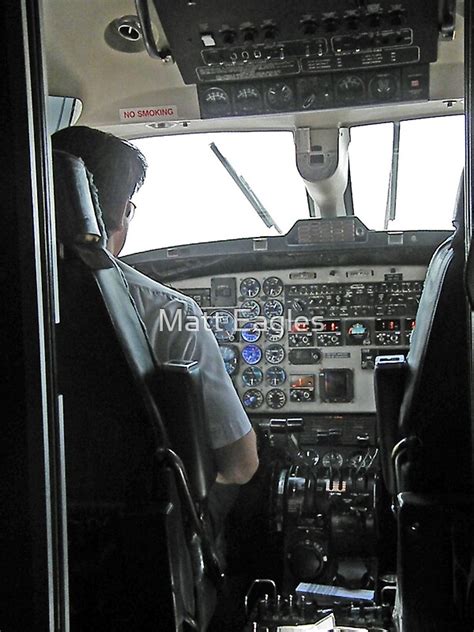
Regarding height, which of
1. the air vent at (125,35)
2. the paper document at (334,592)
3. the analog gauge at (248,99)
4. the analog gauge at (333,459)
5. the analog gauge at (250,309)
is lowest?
the paper document at (334,592)

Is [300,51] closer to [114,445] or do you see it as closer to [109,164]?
[109,164]

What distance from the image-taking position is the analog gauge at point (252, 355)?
354cm

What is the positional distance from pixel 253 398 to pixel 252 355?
0.20 meters

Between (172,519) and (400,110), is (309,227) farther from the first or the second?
(172,519)

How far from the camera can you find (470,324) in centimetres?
122

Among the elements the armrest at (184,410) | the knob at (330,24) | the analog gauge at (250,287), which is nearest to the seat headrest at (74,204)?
the armrest at (184,410)

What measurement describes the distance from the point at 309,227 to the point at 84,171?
177cm

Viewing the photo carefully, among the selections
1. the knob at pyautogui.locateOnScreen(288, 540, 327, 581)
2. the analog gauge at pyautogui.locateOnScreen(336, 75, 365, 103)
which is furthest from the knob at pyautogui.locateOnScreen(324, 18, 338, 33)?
the knob at pyautogui.locateOnScreen(288, 540, 327, 581)

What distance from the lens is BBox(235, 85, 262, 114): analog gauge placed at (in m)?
1.87

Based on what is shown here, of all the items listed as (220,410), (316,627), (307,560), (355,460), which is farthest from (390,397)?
(355,460)

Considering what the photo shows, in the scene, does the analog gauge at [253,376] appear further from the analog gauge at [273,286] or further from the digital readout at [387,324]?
the digital readout at [387,324]

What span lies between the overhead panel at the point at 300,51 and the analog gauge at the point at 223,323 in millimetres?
1648

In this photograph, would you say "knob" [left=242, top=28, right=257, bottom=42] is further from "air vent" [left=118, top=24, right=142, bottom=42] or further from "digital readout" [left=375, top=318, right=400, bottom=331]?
"digital readout" [left=375, top=318, right=400, bottom=331]

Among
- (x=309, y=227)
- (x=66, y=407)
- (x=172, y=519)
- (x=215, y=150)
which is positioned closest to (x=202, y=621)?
(x=172, y=519)
